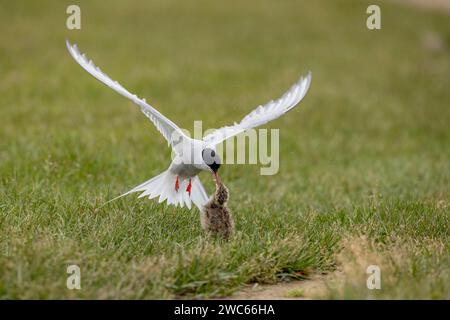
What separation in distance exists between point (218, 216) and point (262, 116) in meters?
1.14

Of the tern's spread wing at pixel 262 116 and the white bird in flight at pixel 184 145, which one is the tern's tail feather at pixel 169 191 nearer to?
the white bird in flight at pixel 184 145

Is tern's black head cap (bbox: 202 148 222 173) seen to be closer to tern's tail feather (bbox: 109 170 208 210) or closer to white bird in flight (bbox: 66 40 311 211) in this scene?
white bird in flight (bbox: 66 40 311 211)

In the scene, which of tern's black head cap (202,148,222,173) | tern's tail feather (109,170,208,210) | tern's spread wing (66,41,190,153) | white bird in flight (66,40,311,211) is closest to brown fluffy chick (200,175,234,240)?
tern's black head cap (202,148,222,173)

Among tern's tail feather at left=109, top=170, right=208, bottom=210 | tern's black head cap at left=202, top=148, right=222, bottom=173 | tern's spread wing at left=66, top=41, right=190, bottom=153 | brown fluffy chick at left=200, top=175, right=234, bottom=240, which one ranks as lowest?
brown fluffy chick at left=200, top=175, right=234, bottom=240

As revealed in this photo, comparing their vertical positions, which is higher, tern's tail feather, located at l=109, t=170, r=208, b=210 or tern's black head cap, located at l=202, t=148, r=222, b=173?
tern's black head cap, located at l=202, t=148, r=222, b=173

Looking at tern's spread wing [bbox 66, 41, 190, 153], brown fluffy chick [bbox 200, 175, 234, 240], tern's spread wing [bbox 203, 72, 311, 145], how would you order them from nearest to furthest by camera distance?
1. brown fluffy chick [bbox 200, 175, 234, 240]
2. tern's spread wing [bbox 66, 41, 190, 153]
3. tern's spread wing [bbox 203, 72, 311, 145]

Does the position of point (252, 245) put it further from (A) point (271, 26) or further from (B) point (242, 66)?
(A) point (271, 26)

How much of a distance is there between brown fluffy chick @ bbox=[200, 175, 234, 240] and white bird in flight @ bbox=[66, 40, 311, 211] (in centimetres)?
28

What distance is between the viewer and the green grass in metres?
4.88

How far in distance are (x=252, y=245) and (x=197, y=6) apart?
702 inches

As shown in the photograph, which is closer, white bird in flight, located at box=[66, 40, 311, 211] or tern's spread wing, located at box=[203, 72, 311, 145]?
white bird in flight, located at box=[66, 40, 311, 211]

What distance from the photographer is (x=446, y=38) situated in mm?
22047

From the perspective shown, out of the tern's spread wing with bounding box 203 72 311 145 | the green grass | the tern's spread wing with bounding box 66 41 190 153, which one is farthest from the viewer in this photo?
the tern's spread wing with bounding box 203 72 311 145
